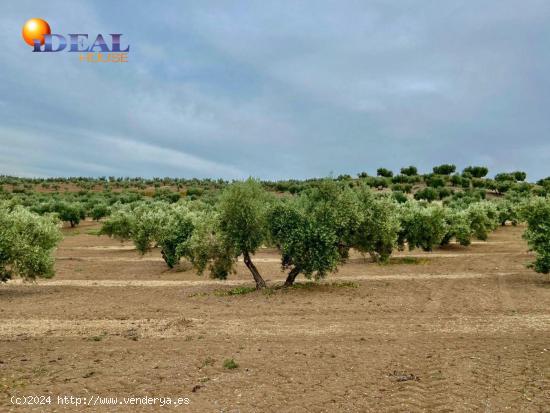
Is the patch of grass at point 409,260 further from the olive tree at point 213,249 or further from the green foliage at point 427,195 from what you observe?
the green foliage at point 427,195

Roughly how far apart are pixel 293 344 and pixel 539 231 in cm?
2322

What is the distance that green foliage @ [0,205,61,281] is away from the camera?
1120 inches

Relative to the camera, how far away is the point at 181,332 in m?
18.9

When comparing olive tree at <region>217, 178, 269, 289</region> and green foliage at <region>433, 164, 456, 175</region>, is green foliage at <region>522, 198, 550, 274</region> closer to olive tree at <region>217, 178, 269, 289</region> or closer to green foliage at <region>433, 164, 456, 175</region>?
olive tree at <region>217, 178, 269, 289</region>

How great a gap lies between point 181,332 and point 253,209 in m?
10.7

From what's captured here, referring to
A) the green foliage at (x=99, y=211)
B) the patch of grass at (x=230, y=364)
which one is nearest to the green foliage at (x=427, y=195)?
the green foliage at (x=99, y=211)

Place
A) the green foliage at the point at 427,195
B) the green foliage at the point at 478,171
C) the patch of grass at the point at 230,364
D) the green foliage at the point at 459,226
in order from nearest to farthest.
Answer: the patch of grass at the point at 230,364, the green foliage at the point at 459,226, the green foliage at the point at 427,195, the green foliage at the point at 478,171

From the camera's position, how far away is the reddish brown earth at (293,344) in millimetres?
11969

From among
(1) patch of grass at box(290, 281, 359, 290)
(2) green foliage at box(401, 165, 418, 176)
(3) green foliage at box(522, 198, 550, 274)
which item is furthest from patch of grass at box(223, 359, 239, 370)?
(2) green foliage at box(401, 165, 418, 176)

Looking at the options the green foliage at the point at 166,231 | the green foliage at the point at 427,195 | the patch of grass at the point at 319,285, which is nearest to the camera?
the patch of grass at the point at 319,285

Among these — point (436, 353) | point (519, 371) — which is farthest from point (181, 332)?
Result: point (519, 371)

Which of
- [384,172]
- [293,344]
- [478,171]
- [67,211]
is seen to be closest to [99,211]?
[67,211]

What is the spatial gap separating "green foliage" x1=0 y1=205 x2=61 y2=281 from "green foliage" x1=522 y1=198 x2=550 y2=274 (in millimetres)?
32137

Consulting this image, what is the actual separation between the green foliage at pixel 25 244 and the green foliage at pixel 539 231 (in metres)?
32.1
